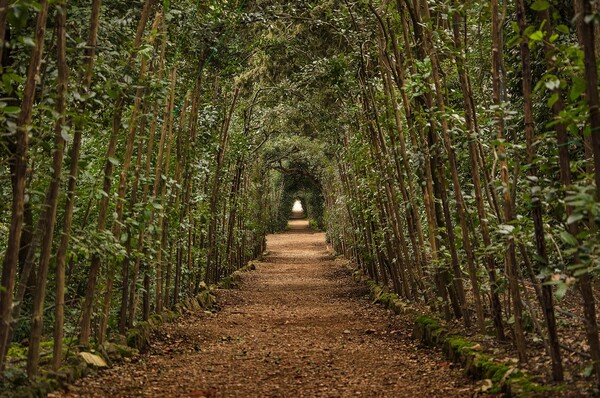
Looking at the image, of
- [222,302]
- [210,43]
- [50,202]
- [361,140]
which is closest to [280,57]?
[361,140]

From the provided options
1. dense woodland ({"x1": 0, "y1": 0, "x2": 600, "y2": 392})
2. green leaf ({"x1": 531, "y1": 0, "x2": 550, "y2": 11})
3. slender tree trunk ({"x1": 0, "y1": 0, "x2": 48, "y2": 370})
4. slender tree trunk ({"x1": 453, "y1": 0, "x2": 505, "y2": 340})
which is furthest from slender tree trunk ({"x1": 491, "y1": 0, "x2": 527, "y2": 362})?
slender tree trunk ({"x1": 0, "y1": 0, "x2": 48, "y2": 370})

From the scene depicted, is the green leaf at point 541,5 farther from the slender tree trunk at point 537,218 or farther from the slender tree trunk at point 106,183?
the slender tree trunk at point 106,183

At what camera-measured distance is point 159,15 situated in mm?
5773

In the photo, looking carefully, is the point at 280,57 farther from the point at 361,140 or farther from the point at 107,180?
the point at 107,180

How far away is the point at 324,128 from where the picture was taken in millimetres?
14227

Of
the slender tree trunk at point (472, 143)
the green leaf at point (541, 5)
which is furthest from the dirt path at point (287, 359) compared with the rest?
the green leaf at point (541, 5)

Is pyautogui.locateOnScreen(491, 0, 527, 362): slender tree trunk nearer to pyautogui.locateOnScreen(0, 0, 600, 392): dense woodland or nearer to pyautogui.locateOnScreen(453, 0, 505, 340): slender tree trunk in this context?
pyautogui.locateOnScreen(0, 0, 600, 392): dense woodland

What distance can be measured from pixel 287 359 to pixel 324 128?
28.1 feet

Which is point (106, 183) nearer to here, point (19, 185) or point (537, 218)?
point (19, 185)

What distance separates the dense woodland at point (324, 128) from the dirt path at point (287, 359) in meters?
0.52

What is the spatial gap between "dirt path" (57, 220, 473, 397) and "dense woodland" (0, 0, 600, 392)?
0.52 m

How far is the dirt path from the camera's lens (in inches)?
190

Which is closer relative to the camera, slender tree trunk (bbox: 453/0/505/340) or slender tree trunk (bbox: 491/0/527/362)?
slender tree trunk (bbox: 491/0/527/362)

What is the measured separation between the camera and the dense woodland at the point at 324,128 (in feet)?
10.8
